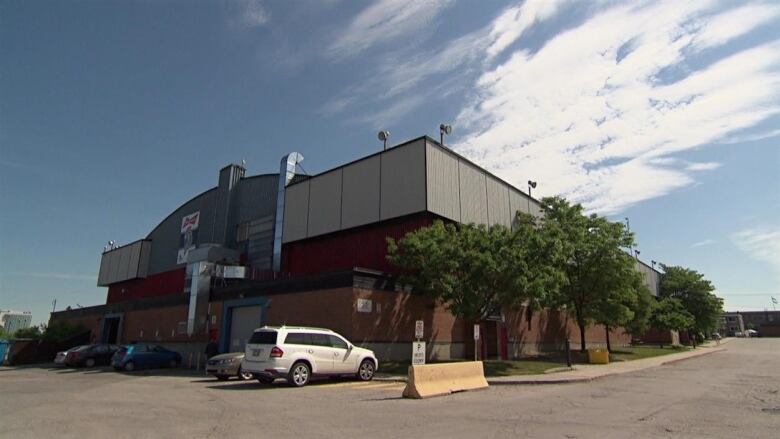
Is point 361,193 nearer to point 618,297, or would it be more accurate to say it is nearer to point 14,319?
point 618,297

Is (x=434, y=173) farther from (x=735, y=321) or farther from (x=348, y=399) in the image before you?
(x=735, y=321)

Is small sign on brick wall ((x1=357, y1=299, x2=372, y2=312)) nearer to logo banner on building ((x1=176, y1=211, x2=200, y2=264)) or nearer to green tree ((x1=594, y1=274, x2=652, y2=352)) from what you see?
green tree ((x1=594, y1=274, x2=652, y2=352))

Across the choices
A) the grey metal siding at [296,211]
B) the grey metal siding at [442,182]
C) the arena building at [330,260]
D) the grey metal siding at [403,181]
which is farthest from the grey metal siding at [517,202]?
the grey metal siding at [296,211]

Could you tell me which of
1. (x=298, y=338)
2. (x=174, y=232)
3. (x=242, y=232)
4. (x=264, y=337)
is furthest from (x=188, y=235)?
(x=298, y=338)

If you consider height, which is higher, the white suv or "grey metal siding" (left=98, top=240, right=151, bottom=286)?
"grey metal siding" (left=98, top=240, right=151, bottom=286)

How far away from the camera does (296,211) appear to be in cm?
3328

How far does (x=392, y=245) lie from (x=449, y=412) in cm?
1343

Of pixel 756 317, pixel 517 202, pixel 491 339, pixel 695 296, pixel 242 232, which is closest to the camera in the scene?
pixel 491 339

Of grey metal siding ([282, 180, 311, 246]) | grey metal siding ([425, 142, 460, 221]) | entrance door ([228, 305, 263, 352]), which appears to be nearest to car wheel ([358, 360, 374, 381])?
entrance door ([228, 305, 263, 352])

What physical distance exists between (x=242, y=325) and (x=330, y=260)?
6.47 metres

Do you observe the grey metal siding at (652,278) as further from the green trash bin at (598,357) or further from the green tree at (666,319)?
the green trash bin at (598,357)

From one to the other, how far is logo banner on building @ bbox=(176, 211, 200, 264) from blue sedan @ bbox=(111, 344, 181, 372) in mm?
14397

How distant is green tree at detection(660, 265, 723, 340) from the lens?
60.9m

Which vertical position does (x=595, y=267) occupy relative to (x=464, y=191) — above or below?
below
